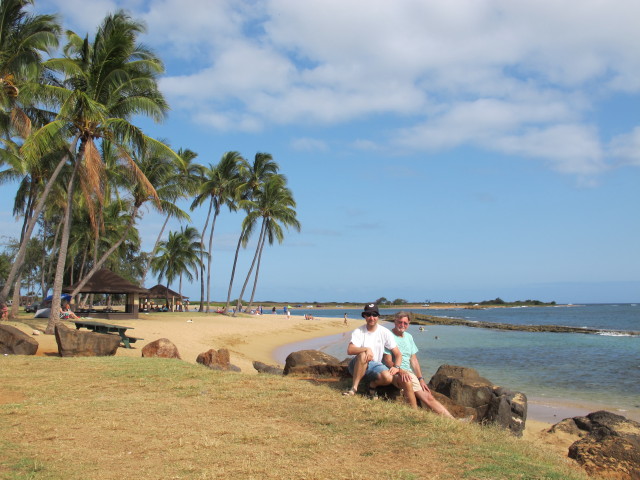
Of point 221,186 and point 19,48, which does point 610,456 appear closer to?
point 19,48

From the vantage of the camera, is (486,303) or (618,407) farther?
(486,303)

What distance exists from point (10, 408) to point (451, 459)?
526 centimetres

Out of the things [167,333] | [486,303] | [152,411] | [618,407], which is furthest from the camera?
[486,303]

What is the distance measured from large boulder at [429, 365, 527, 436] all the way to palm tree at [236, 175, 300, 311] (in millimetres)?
30419

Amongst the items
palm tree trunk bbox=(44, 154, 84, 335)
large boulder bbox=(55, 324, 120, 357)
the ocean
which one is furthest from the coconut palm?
the ocean

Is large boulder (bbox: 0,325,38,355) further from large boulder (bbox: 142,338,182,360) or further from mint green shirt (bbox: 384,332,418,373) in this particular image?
mint green shirt (bbox: 384,332,418,373)

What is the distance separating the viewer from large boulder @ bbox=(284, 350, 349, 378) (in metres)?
8.89

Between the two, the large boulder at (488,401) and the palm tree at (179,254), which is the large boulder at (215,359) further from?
the palm tree at (179,254)

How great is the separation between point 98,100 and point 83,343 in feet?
30.4

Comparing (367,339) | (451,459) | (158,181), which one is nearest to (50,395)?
(367,339)

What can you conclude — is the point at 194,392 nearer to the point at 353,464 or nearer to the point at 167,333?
the point at 353,464

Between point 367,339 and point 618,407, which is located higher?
point 367,339

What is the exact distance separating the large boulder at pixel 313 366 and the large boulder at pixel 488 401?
1.63 m

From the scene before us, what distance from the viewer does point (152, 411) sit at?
6.33 m
